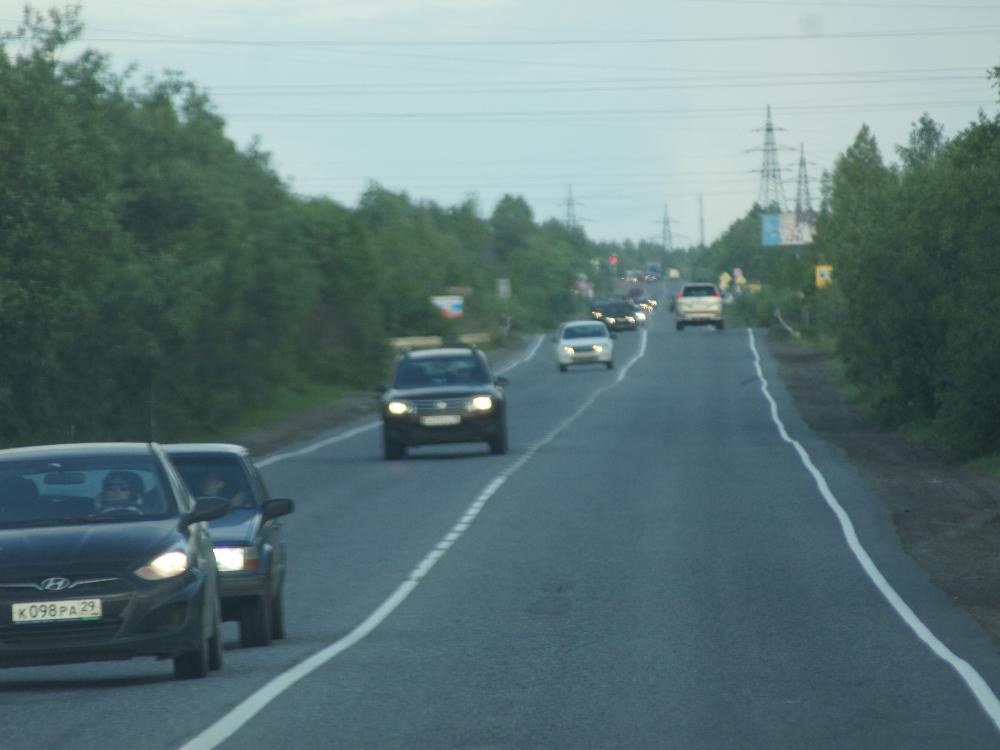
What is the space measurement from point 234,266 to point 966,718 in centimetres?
3270

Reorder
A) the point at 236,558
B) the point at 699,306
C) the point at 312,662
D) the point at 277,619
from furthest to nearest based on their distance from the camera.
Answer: the point at 699,306 → the point at 277,619 → the point at 236,558 → the point at 312,662

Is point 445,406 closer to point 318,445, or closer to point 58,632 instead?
point 318,445

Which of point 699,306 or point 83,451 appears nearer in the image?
point 83,451

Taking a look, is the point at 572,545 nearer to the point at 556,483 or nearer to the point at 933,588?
the point at 933,588

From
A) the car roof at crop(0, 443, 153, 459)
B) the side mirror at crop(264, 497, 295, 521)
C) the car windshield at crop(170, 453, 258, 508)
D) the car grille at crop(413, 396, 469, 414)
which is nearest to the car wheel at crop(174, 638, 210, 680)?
the car roof at crop(0, 443, 153, 459)

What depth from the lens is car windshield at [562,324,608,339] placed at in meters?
68.8

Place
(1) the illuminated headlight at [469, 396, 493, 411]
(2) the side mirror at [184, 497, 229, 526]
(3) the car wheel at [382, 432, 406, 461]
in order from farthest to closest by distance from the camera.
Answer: (3) the car wheel at [382, 432, 406, 461] < (1) the illuminated headlight at [469, 396, 493, 411] < (2) the side mirror at [184, 497, 229, 526]

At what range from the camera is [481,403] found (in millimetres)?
31516

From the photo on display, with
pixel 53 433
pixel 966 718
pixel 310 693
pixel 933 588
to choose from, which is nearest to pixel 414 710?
pixel 310 693

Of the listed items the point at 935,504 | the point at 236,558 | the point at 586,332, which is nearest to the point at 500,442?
the point at 935,504

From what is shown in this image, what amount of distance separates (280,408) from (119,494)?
1557 inches

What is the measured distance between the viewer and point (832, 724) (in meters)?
9.17

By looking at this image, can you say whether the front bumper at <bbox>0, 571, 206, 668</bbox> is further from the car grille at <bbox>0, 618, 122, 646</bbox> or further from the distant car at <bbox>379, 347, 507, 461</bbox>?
the distant car at <bbox>379, 347, 507, 461</bbox>

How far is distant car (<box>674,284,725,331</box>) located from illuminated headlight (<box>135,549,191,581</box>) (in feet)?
258
